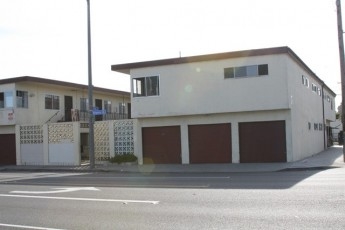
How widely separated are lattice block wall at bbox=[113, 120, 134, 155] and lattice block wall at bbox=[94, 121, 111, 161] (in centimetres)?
57

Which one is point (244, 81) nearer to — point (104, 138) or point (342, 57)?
point (342, 57)

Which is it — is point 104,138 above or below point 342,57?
below

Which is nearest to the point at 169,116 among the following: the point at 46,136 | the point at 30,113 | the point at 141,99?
the point at 141,99

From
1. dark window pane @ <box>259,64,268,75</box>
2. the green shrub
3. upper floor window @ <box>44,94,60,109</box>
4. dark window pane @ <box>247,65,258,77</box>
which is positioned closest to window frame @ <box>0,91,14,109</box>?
upper floor window @ <box>44,94,60,109</box>

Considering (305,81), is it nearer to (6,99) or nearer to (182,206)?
(6,99)

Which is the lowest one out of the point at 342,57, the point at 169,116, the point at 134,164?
the point at 134,164

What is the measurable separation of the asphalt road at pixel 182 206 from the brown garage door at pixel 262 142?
32.2 feet

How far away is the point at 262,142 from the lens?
25500mm

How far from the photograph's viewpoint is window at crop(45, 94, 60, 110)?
35125 mm

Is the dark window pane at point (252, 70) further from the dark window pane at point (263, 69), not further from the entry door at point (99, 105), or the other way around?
the entry door at point (99, 105)

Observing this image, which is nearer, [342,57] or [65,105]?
[342,57]

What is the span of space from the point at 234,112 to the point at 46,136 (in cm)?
1198

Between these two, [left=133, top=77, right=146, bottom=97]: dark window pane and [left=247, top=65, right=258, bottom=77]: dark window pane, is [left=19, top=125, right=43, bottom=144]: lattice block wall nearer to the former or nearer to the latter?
[left=133, top=77, right=146, bottom=97]: dark window pane

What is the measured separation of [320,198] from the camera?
11117 millimetres
